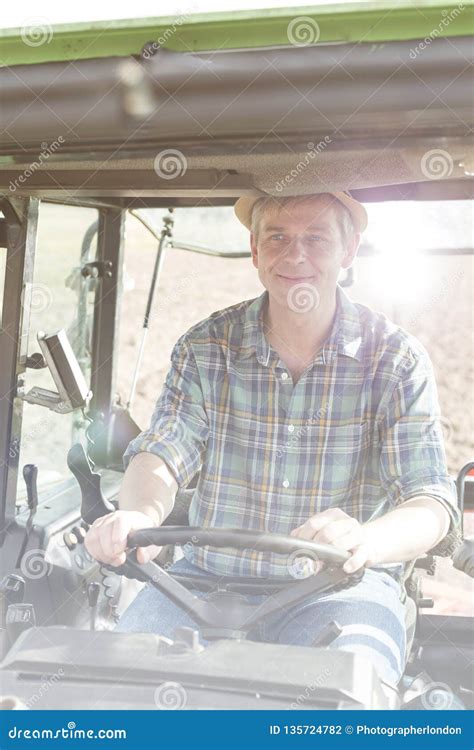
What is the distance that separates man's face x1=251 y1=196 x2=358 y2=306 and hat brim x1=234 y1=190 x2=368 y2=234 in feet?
0.12

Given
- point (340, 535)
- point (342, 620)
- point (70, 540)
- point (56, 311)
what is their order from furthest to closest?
point (56, 311), point (70, 540), point (342, 620), point (340, 535)

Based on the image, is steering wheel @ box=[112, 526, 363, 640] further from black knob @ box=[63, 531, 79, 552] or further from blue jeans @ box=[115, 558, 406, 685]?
black knob @ box=[63, 531, 79, 552]

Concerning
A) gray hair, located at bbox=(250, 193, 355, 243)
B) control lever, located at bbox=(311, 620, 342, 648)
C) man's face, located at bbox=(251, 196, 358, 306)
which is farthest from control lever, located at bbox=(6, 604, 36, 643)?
gray hair, located at bbox=(250, 193, 355, 243)

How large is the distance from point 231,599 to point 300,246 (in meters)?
0.86

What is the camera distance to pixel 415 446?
205 centimetres

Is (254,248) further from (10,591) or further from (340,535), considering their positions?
(10,591)

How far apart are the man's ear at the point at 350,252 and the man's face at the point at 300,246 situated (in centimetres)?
3

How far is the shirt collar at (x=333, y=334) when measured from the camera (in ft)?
7.19

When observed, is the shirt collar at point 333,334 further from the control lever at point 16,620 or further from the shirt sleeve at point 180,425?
the control lever at point 16,620

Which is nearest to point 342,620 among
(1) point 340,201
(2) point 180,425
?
(2) point 180,425

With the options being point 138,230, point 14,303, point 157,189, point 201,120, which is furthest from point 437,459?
point 138,230

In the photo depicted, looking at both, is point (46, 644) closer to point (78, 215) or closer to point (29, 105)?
point (29, 105)

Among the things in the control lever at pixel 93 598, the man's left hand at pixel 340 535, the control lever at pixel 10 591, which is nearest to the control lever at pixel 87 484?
the control lever at pixel 10 591

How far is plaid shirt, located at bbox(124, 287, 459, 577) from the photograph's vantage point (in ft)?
6.92
